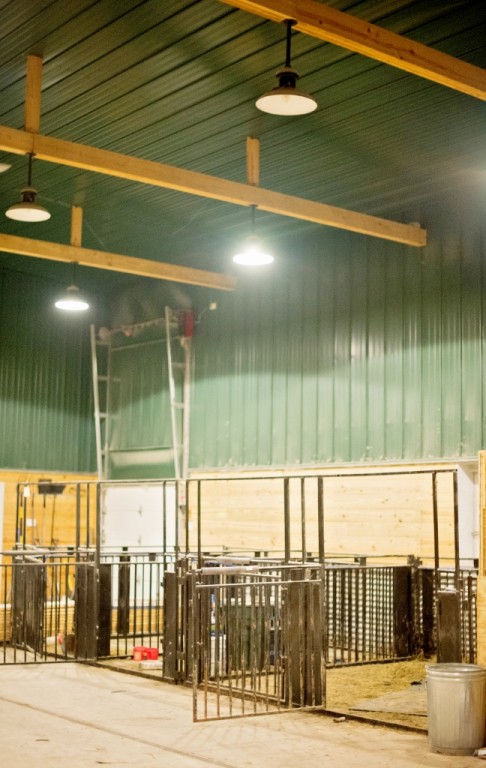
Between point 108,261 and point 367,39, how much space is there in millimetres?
8521

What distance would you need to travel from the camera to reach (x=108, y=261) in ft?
52.4

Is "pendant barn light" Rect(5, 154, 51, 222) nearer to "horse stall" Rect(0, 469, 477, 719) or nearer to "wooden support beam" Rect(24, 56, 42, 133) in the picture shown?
Result: "wooden support beam" Rect(24, 56, 42, 133)

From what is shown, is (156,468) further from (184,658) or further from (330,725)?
(330,725)

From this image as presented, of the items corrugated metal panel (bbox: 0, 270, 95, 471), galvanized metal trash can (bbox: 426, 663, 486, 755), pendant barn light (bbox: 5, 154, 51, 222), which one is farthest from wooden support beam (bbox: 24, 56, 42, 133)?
corrugated metal panel (bbox: 0, 270, 95, 471)

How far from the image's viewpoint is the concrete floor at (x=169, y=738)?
7633 mm

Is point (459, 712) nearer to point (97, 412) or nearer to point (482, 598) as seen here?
point (482, 598)

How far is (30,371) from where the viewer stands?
68.9ft

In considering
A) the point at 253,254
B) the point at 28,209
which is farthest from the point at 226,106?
the point at 28,209

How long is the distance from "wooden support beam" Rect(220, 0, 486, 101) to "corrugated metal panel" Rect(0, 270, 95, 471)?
44.8 feet

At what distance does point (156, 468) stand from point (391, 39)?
42.7 feet

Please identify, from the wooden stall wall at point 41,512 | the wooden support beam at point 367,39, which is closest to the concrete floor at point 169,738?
the wooden support beam at point 367,39

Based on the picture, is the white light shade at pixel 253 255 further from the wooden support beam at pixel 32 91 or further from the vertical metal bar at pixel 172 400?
the vertical metal bar at pixel 172 400

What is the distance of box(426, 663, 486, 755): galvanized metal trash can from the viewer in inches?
310

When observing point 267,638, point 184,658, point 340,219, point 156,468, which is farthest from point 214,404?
point 267,638
